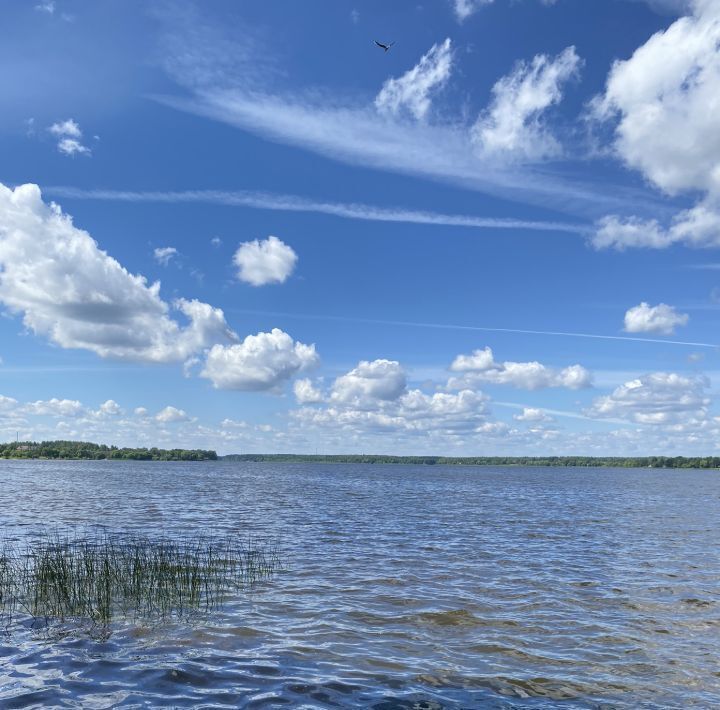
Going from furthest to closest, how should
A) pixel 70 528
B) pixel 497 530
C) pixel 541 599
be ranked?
pixel 497 530 → pixel 70 528 → pixel 541 599

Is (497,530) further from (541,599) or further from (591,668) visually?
(591,668)

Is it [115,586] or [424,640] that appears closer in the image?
[424,640]

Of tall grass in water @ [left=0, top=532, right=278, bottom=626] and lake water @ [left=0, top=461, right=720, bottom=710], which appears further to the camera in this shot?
tall grass in water @ [left=0, top=532, right=278, bottom=626]

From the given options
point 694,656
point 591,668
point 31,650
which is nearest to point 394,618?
point 591,668

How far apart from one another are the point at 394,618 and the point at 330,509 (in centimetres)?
4022

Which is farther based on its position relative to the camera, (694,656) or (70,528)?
(70,528)

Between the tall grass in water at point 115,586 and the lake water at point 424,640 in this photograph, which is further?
the tall grass in water at point 115,586

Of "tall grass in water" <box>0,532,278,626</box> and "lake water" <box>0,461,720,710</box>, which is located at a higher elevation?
"tall grass in water" <box>0,532,278,626</box>

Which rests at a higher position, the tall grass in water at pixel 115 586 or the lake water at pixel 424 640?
the tall grass in water at pixel 115 586

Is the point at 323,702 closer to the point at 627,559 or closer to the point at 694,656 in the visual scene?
the point at 694,656

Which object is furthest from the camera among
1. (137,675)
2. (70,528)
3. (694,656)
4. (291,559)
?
(70,528)

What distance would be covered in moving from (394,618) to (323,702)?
707 cm

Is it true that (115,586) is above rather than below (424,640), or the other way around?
above

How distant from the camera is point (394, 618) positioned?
19094 mm
